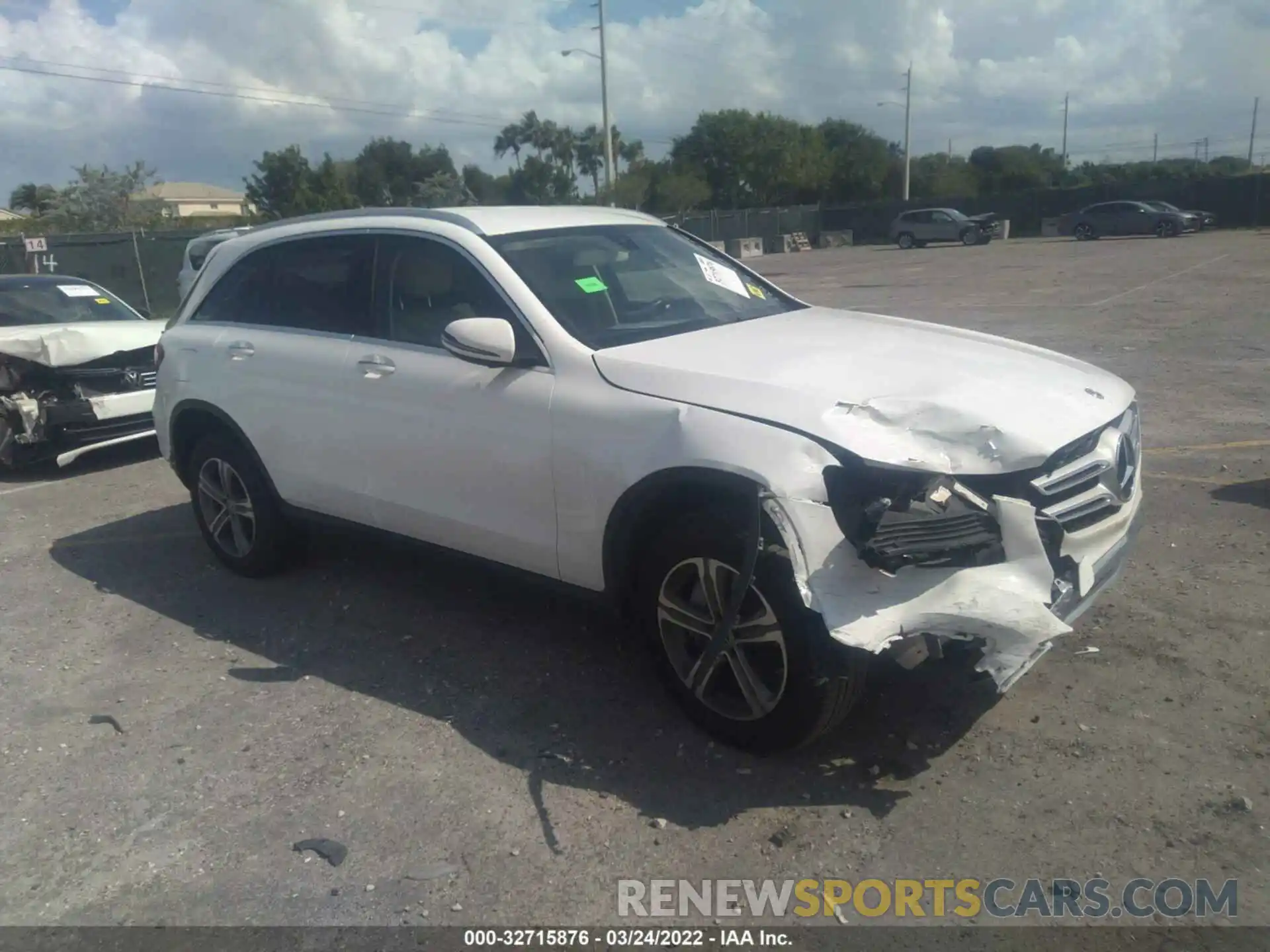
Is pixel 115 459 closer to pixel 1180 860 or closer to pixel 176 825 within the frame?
pixel 176 825

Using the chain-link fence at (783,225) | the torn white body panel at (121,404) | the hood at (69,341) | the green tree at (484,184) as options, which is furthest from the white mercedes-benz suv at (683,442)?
the green tree at (484,184)

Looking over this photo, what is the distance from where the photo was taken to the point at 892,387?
11.9ft

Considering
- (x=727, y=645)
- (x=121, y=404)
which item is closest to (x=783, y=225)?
(x=121, y=404)

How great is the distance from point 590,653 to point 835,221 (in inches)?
2137

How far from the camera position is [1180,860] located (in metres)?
3.10

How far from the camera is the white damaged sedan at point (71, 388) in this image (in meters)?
8.44

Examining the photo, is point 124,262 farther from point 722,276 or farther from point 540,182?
point 540,182

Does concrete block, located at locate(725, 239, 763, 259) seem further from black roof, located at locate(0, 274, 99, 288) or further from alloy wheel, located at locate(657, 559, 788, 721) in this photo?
alloy wheel, located at locate(657, 559, 788, 721)

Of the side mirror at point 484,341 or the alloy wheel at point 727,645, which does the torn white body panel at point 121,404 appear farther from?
the alloy wheel at point 727,645

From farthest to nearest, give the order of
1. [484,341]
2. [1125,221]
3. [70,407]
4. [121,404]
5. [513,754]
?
[1125,221]
[121,404]
[70,407]
[484,341]
[513,754]

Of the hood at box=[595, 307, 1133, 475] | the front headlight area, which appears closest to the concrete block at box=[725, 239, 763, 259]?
the hood at box=[595, 307, 1133, 475]

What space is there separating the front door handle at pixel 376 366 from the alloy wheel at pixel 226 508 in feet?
4.23

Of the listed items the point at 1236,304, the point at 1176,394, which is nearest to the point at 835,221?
the point at 1236,304

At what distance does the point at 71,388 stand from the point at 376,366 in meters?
5.21
